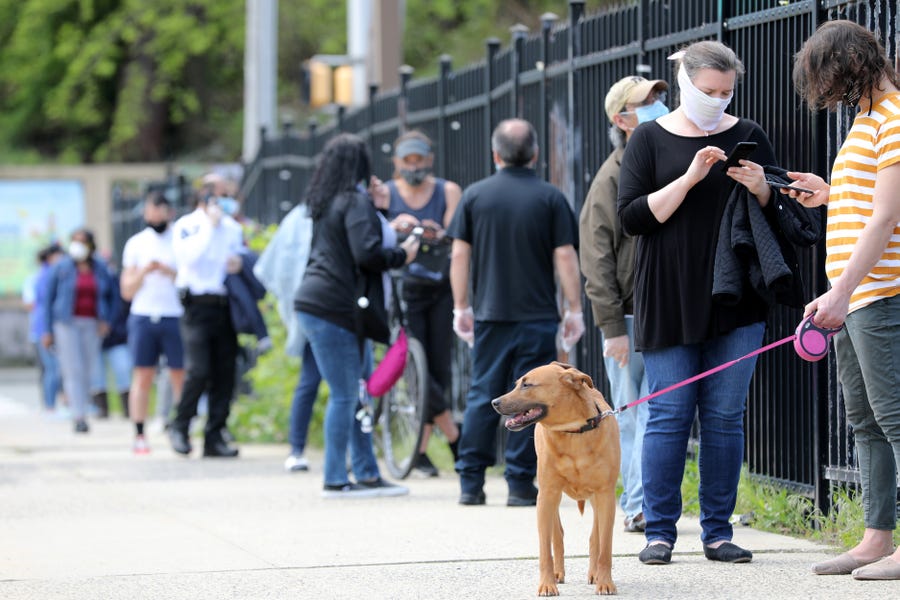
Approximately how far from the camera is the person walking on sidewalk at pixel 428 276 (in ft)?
31.1

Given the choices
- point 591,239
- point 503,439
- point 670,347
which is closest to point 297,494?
point 503,439

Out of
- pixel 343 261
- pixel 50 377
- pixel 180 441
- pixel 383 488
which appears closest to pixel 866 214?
pixel 343 261

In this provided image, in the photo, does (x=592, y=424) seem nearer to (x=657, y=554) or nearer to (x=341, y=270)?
(x=657, y=554)

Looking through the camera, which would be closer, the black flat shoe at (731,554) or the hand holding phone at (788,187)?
the hand holding phone at (788,187)

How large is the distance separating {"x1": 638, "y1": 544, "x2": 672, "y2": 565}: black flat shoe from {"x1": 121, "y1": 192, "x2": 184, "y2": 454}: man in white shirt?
679cm

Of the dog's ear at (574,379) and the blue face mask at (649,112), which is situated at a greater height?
the blue face mask at (649,112)

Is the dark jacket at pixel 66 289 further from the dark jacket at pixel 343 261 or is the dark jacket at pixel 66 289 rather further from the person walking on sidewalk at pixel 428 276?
the dark jacket at pixel 343 261

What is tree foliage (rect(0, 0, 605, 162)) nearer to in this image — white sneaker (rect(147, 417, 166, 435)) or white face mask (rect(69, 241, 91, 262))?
white face mask (rect(69, 241, 91, 262))

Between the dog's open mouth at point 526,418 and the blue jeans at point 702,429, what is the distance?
0.73 meters

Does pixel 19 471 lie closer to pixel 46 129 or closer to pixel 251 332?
pixel 251 332

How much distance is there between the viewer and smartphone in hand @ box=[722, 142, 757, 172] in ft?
18.5

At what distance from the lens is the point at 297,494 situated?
9016mm

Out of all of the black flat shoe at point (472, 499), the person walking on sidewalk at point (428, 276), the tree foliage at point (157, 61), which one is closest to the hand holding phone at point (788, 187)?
the black flat shoe at point (472, 499)

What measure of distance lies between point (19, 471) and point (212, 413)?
4.73 feet
